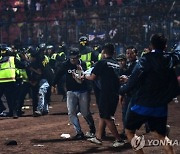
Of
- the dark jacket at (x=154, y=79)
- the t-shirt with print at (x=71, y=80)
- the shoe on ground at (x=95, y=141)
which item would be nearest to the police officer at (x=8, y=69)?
the t-shirt with print at (x=71, y=80)

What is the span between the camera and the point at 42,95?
1338 centimetres

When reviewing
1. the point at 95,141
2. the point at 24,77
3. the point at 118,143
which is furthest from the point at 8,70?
the point at 118,143

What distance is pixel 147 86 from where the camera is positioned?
636 cm

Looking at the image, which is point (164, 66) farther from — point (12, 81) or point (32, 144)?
point (12, 81)

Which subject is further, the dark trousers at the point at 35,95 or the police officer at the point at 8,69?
the dark trousers at the point at 35,95

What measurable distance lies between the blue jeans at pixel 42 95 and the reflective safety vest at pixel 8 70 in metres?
0.89

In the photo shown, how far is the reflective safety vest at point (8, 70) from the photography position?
12836mm

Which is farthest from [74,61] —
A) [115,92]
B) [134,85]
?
[134,85]

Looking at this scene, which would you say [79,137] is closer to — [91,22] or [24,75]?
[24,75]

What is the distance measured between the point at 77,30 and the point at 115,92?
13.5m

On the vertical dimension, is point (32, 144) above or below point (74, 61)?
below

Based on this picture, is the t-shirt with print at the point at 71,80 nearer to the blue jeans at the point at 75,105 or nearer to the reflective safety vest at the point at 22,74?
the blue jeans at the point at 75,105

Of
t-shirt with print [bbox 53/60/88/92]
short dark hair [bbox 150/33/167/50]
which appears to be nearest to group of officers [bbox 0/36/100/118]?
t-shirt with print [bbox 53/60/88/92]

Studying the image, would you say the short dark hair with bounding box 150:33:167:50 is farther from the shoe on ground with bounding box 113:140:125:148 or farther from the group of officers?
the group of officers
